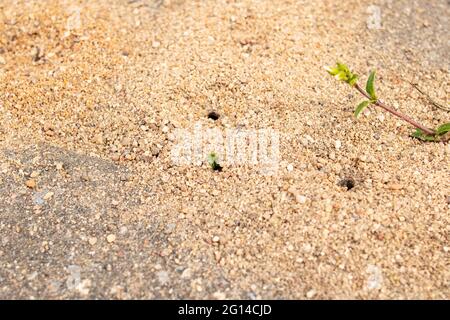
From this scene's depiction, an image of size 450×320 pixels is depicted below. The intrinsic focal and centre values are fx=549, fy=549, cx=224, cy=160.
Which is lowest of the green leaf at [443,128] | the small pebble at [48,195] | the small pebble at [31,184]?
the small pebble at [48,195]

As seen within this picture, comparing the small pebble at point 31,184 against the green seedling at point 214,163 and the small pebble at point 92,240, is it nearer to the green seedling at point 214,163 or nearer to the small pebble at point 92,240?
the small pebble at point 92,240

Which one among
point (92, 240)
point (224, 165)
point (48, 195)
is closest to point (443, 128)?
point (224, 165)

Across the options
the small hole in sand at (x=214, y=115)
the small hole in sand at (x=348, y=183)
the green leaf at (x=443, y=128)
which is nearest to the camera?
the small hole in sand at (x=348, y=183)

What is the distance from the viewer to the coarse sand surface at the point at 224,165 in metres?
1.92

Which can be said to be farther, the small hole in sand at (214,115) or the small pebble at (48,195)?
the small hole in sand at (214,115)

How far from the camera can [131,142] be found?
234 centimetres

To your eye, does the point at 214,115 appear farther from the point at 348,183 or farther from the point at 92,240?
the point at 92,240

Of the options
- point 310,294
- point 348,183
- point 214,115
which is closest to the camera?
point 310,294

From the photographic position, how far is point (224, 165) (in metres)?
2.24

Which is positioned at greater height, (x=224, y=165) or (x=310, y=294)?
(x=224, y=165)

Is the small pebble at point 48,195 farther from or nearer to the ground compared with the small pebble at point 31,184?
nearer to the ground

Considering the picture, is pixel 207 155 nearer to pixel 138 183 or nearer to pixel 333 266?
pixel 138 183

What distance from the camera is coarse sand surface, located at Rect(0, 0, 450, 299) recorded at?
192cm

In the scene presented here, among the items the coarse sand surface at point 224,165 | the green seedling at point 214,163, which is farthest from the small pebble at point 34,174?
the green seedling at point 214,163
